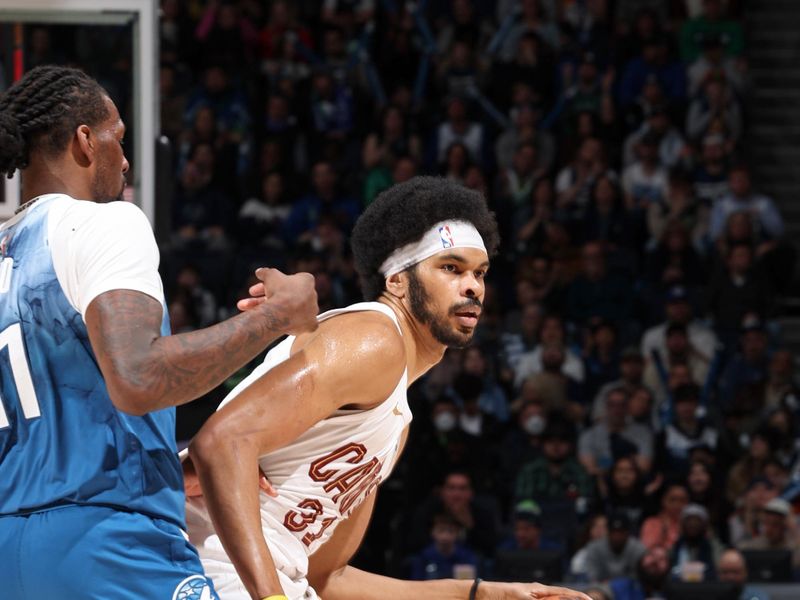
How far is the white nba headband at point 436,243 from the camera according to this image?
415 centimetres

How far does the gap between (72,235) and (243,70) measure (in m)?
12.7

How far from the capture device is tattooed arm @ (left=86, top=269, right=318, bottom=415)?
9.26 ft

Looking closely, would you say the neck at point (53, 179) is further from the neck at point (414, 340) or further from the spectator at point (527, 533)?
the spectator at point (527, 533)

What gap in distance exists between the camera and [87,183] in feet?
10.6

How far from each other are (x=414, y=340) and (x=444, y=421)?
7.72 meters

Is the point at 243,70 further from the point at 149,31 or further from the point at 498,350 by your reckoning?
the point at 149,31

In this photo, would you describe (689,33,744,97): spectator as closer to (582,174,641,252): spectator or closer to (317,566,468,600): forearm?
(582,174,641,252): spectator

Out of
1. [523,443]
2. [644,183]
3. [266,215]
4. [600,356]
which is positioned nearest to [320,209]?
[266,215]

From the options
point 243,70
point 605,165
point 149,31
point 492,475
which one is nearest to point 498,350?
point 492,475

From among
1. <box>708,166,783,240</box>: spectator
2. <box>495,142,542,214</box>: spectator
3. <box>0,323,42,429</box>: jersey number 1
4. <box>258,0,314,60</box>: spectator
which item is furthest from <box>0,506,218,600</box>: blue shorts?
<box>258,0,314,60</box>: spectator

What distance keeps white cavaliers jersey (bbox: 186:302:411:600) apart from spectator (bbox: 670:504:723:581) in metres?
7.21

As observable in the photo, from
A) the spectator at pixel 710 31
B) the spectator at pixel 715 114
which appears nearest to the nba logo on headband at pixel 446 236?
the spectator at pixel 715 114

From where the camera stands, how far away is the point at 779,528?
10.6 metres

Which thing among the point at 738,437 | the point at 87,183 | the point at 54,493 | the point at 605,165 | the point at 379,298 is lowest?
the point at 738,437
